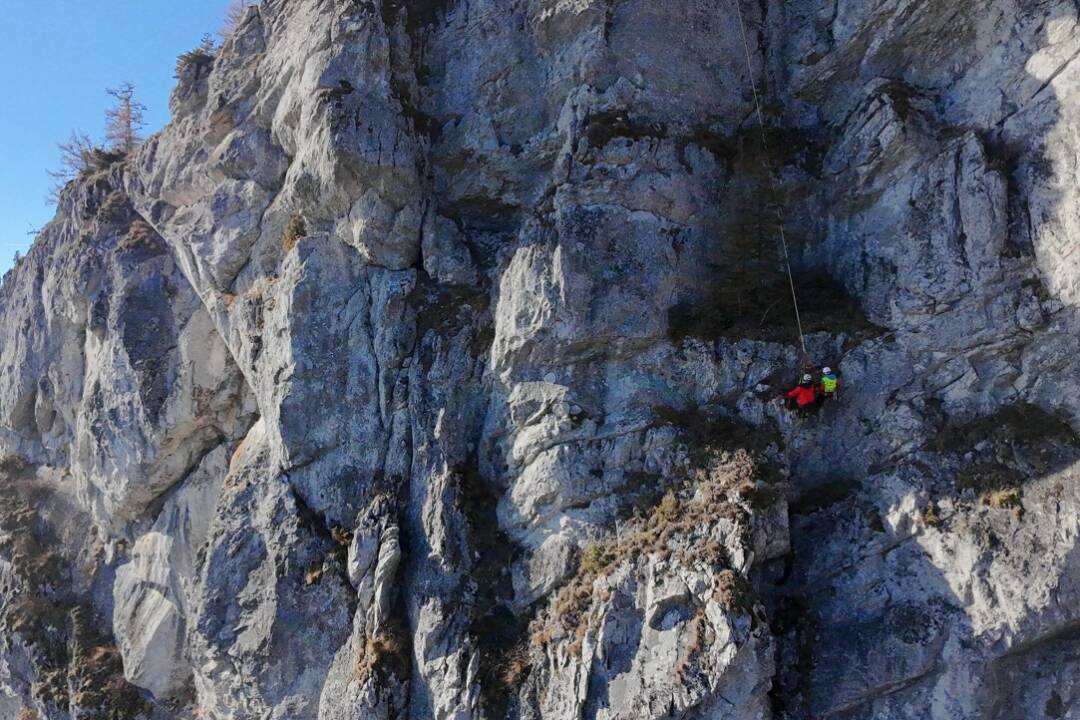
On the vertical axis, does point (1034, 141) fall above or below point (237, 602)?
above

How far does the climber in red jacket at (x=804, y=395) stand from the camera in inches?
550

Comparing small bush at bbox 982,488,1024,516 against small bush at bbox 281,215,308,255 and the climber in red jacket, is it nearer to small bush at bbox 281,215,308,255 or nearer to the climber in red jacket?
the climber in red jacket

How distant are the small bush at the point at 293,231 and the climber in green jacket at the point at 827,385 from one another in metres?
12.9

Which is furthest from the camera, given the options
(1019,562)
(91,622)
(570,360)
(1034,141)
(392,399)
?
(91,622)

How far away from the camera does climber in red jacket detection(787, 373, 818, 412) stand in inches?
550

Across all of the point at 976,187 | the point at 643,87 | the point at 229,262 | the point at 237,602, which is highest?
the point at 643,87

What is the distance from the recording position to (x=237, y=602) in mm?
16484

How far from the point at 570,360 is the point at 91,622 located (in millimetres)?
17668

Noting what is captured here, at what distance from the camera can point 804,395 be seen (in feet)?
45.9

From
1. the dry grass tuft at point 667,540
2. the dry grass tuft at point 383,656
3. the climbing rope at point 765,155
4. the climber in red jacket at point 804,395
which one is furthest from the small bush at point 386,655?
the climbing rope at point 765,155

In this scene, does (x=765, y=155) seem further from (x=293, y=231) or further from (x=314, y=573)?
(x=314, y=573)

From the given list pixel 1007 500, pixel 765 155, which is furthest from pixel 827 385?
pixel 765 155

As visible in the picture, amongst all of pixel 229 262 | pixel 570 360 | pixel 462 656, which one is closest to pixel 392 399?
pixel 570 360

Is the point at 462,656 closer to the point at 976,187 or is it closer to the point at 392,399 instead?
the point at 392,399
